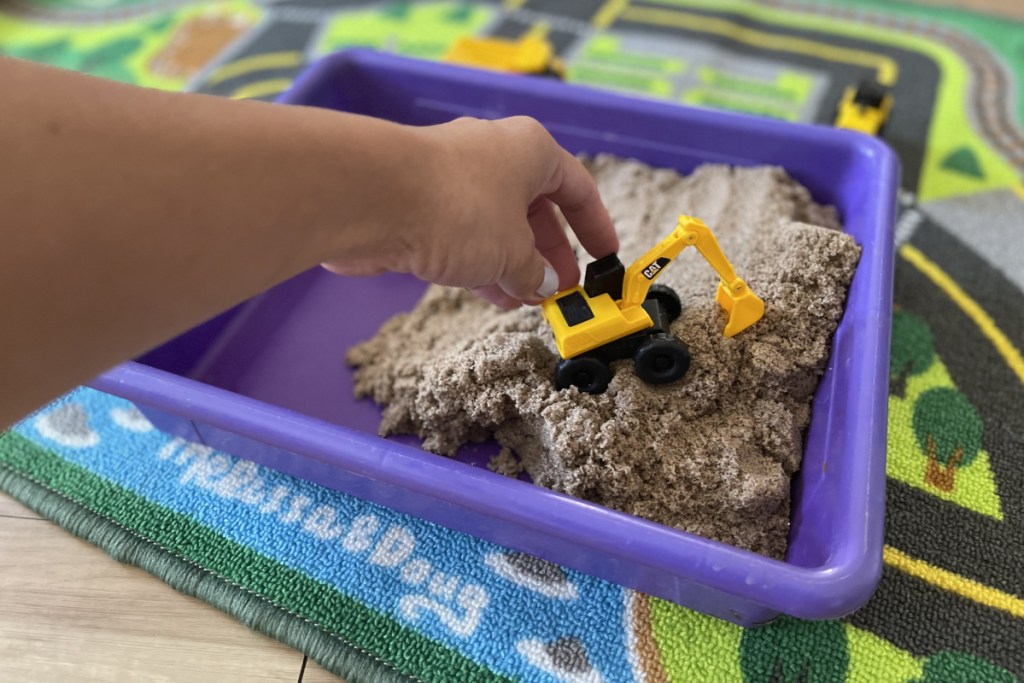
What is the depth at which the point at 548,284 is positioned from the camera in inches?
22.8

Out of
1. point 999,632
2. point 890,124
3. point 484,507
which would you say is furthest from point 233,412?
point 890,124

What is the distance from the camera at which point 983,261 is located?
2.71 ft

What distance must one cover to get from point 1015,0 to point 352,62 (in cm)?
101

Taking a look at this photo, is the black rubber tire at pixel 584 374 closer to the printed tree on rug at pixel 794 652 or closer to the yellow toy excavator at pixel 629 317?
the yellow toy excavator at pixel 629 317

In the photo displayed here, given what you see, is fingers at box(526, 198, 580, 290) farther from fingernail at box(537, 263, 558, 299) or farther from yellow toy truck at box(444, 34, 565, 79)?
yellow toy truck at box(444, 34, 565, 79)

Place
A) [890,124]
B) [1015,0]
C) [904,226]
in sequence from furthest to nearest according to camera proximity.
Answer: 1. [1015,0]
2. [890,124]
3. [904,226]

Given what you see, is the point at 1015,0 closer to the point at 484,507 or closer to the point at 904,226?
the point at 904,226

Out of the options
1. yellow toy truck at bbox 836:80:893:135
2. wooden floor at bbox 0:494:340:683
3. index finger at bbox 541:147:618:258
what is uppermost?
A: index finger at bbox 541:147:618:258

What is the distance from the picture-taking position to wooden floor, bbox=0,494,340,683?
60 cm

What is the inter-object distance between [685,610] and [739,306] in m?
0.25

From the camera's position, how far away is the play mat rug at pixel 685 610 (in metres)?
0.59

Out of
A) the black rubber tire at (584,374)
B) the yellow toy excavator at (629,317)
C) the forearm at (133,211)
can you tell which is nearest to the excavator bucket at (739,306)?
the yellow toy excavator at (629,317)

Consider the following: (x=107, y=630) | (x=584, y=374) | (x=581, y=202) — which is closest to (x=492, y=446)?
(x=584, y=374)

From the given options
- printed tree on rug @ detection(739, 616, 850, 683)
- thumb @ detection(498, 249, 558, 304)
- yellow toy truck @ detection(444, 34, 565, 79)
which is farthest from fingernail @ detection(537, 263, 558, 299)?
yellow toy truck @ detection(444, 34, 565, 79)
